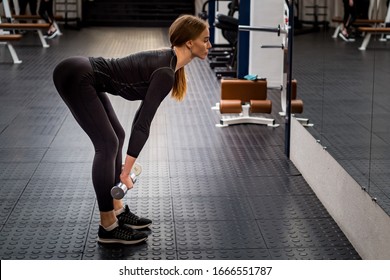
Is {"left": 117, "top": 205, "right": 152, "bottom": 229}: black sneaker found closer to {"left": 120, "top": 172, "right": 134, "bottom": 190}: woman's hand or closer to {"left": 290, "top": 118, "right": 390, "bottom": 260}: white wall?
{"left": 120, "top": 172, "right": 134, "bottom": 190}: woman's hand

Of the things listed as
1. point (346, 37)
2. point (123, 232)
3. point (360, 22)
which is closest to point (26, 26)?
point (346, 37)

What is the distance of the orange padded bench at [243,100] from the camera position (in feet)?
21.7

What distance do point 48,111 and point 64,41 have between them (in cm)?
751

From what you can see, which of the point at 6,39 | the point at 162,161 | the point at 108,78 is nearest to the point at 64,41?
the point at 6,39

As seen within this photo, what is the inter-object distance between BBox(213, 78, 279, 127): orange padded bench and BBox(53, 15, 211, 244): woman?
3052 millimetres

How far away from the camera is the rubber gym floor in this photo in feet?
12.3

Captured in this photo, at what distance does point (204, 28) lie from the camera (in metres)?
3.52

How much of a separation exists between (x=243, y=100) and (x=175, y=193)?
2.23 meters

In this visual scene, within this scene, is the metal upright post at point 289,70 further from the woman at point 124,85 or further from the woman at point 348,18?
the woman at point 124,85

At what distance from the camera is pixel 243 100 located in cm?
677

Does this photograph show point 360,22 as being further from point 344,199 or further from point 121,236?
point 121,236

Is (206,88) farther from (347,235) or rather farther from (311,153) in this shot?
(347,235)

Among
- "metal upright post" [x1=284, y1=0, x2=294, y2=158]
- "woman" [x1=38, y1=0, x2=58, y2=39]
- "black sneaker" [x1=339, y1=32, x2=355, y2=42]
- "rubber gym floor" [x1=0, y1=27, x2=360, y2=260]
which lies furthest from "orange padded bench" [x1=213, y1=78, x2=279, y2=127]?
"woman" [x1=38, y1=0, x2=58, y2=39]

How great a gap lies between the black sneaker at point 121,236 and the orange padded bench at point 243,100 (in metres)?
3.04
